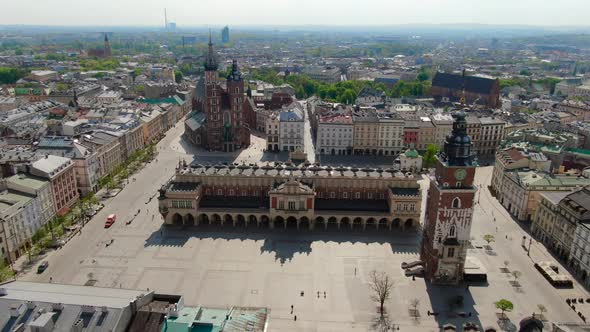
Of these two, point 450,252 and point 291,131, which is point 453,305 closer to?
point 450,252

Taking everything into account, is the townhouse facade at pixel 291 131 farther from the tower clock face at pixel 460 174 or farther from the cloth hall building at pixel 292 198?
the tower clock face at pixel 460 174

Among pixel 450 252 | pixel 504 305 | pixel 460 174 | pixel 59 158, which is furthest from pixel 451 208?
pixel 59 158

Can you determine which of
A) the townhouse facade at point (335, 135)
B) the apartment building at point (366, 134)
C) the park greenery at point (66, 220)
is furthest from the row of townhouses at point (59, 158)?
the apartment building at point (366, 134)

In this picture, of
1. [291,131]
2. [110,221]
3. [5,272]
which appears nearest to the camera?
[5,272]

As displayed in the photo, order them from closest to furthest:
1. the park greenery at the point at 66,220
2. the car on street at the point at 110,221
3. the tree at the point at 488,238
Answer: the park greenery at the point at 66,220 < the tree at the point at 488,238 < the car on street at the point at 110,221

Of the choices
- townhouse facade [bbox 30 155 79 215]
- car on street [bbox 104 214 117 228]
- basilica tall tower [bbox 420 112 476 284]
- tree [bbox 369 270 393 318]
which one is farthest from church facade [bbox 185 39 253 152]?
basilica tall tower [bbox 420 112 476 284]
